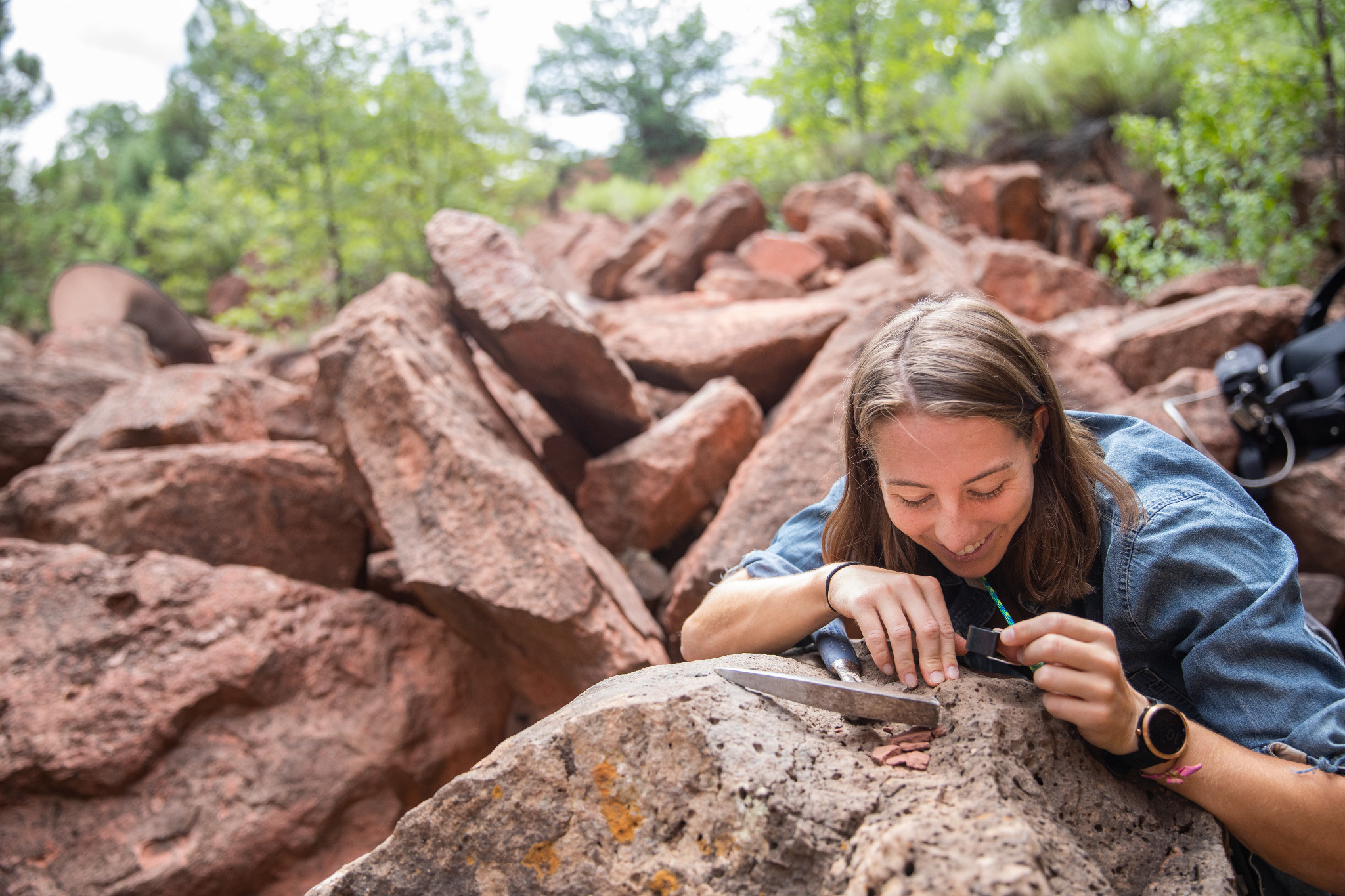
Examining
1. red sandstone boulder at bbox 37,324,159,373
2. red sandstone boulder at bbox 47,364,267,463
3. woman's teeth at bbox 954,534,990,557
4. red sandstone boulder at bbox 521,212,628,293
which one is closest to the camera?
woman's teeth at bbox 954,534,990,557

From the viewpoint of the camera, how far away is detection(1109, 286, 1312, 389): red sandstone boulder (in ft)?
12.6

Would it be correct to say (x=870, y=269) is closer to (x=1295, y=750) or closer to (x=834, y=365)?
(x=834, y=365)

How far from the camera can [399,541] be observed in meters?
2.85

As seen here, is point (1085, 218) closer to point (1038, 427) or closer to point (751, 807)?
point (1038, 427)

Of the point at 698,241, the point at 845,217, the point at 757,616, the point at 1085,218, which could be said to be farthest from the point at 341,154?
the point at 757,616

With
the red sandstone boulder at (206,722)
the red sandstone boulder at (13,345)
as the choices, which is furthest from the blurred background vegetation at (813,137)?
the red sandstone boulder at (206,722)

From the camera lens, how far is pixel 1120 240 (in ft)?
20.8

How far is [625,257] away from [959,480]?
7203mm

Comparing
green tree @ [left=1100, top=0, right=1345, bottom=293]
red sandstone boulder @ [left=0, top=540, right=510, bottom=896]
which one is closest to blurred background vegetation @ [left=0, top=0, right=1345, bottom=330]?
green tree @ [left=1100, top=0, right=1345, bottom=293]

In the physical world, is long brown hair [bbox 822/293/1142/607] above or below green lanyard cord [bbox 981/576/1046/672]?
above

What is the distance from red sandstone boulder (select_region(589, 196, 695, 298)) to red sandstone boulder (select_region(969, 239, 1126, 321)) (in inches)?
140

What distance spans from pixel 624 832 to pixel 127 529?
3009mm

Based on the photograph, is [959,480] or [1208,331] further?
[1208,331]

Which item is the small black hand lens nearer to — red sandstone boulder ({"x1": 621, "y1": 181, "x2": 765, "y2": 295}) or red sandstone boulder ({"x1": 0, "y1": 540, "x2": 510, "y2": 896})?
red sandstone boulder ({"x1": 0, "y1": 540, "x2": 510, "y2": 896})
